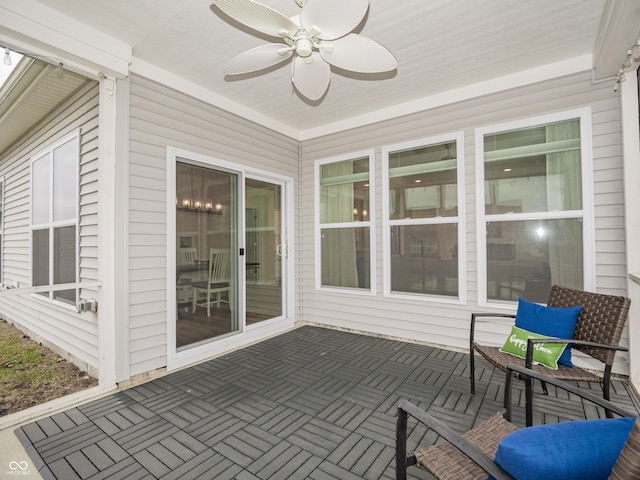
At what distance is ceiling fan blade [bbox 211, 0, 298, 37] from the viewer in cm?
167

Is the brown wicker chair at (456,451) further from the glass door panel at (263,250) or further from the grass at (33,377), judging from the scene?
the glass door panel at (263,250)

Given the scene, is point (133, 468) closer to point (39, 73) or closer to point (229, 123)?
point (229, 123)

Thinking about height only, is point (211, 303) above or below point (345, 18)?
below

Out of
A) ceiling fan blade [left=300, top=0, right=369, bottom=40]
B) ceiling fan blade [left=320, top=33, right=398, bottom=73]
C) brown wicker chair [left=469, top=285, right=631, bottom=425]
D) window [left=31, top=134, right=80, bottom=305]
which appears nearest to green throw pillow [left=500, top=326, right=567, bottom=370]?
brown wicker chair [left=469, top=285, right=631, bottom=425]

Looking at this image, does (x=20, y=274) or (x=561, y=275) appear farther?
(x=20, y=274)

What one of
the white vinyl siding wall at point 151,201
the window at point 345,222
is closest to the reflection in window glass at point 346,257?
the window at point 345,222

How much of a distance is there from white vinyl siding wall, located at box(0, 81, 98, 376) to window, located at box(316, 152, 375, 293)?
2847mm

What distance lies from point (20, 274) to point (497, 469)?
→ 6597mm

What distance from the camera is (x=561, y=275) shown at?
127 inches

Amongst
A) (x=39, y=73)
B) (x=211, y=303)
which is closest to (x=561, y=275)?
(x=211, y=303)

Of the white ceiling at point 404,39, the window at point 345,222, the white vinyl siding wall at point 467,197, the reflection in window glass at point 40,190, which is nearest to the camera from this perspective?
the white ceiling at point 404,39

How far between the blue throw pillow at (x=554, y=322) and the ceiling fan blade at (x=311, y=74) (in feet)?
8.40

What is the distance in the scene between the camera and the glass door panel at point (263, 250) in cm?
428

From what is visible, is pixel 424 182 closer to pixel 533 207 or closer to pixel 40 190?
pixel 533 207
